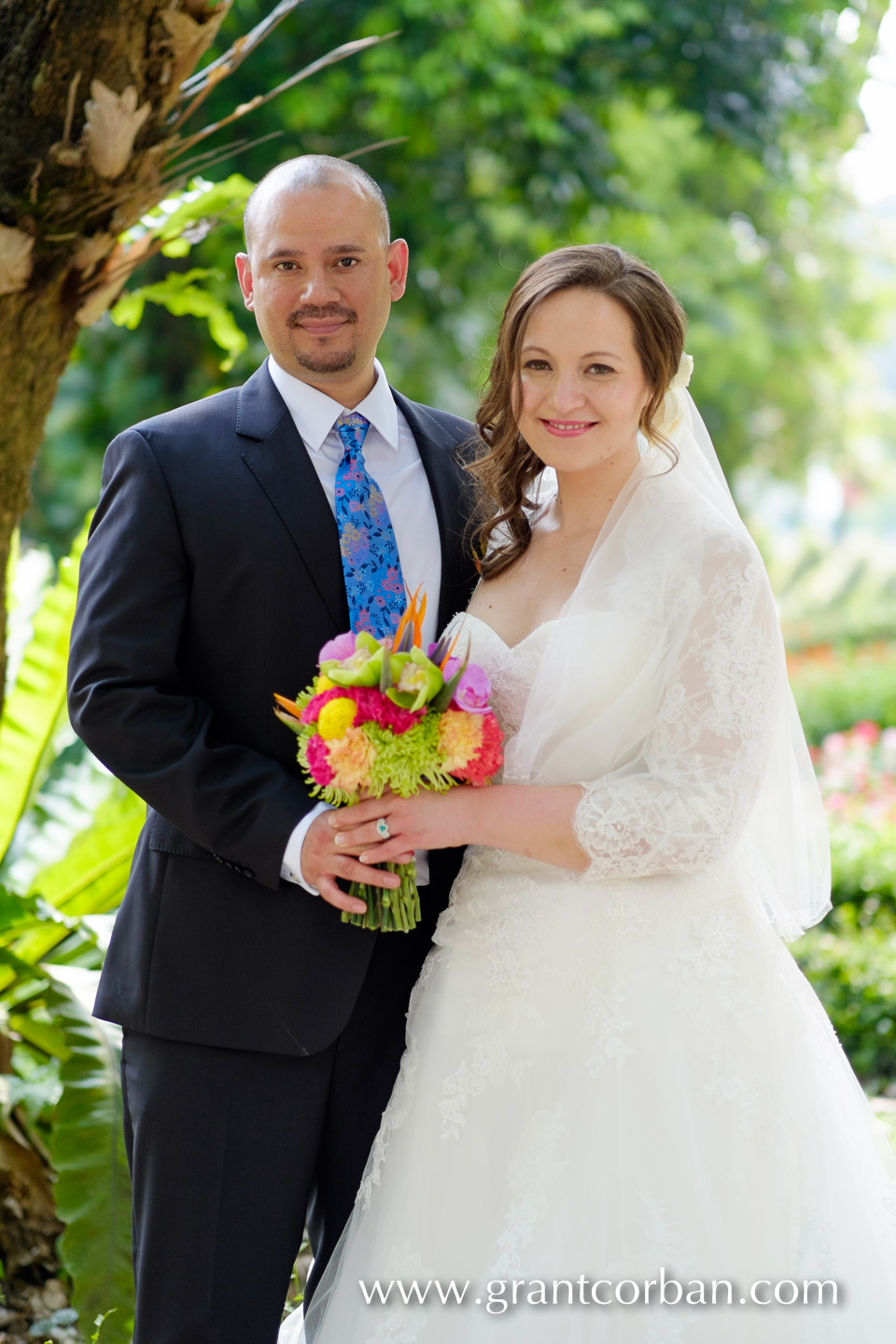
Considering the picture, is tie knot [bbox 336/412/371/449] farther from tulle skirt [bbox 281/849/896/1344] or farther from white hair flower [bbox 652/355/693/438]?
tulle skirt [bbox 281/849/896/1344]

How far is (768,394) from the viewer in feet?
60.2

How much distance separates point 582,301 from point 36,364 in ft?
4.59

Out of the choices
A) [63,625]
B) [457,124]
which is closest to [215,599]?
[63,625]

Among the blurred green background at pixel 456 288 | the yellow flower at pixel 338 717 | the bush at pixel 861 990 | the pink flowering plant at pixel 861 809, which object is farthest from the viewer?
the pink flowering plant at pixel 861 809

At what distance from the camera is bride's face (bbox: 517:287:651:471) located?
257cm

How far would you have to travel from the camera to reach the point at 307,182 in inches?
106

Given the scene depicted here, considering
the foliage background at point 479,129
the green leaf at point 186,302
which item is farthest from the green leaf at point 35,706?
the foliage background at point 479,129

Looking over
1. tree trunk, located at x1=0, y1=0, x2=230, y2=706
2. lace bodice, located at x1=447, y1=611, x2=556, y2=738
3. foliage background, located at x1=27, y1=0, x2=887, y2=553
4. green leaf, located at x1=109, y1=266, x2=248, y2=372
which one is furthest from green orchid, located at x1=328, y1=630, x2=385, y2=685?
foliage background, located at x1=27, y1=0, x2=887, y2=553

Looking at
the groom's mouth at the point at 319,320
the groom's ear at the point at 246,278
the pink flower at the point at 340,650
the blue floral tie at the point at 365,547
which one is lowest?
the pink flower at the point at 340,650

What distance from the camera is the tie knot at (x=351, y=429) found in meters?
2.74

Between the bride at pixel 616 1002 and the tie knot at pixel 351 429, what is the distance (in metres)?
0.37

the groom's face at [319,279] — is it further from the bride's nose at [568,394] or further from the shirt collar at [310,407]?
the bride's nose at [568,394]

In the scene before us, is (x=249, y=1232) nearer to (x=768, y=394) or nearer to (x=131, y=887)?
(x=131, y=887)

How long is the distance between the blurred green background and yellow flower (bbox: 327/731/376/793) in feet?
3.80
